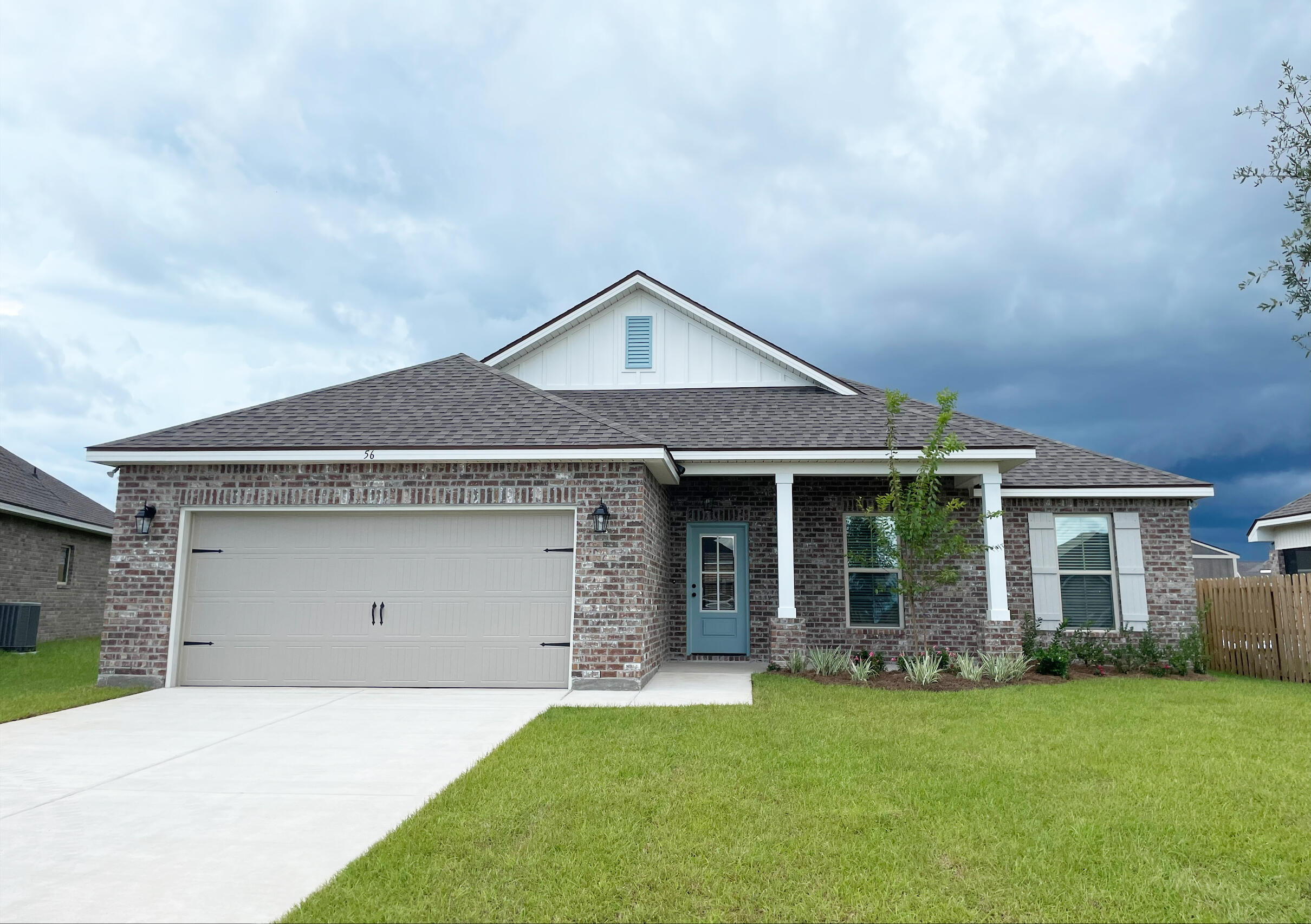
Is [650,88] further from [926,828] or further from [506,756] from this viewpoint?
[926,828]

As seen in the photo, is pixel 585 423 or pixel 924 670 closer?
pixel 924 670

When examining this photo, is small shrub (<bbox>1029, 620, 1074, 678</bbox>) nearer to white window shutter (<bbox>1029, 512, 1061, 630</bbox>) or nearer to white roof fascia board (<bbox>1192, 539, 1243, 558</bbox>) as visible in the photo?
white window shutter (<bbox>1029, 512, 1061, 630</bbox>)

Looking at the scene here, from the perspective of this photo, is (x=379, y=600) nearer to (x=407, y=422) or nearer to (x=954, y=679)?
(x=407, y=422)

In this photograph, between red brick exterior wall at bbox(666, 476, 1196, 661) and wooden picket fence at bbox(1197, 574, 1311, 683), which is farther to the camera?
red brick exterior wall at bbox(666, 476, 1196, 661)

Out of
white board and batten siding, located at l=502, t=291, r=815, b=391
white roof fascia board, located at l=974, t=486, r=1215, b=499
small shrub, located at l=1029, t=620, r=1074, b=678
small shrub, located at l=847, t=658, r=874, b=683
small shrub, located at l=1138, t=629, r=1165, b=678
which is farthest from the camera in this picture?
white board and batten siding, located at l=502, t=291, r=815, b=391

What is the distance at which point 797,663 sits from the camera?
412 inches

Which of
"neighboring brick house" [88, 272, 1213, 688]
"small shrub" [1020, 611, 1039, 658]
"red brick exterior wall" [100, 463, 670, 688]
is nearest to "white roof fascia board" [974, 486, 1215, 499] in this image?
"neighboring brick house" [88, 272, 1213, 688]

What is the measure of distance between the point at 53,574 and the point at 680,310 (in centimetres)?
1564

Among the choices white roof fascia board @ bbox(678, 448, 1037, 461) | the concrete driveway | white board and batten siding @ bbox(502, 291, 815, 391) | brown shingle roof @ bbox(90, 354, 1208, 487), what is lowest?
the concrete driveway

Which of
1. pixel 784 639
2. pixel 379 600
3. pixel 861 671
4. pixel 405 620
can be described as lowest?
pixel 861 671

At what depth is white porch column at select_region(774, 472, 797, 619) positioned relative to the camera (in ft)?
35.4

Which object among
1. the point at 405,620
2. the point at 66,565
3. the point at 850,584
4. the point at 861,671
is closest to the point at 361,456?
the point at 405,620

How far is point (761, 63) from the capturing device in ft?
45.1

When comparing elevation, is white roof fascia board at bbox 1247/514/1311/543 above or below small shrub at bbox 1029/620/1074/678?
above
